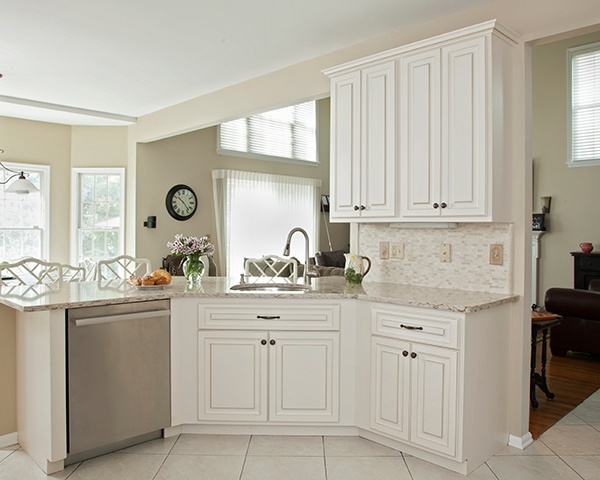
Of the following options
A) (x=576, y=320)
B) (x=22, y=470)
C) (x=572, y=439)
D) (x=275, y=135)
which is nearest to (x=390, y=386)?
(x=572, y=439)

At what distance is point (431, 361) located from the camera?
9.30 ft

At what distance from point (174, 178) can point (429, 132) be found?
4.62 meters

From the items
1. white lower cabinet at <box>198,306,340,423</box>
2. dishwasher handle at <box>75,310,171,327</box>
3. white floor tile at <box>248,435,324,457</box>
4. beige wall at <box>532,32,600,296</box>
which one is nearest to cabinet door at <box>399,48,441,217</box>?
white lower cabinet at <box>198,306,340,423</box>

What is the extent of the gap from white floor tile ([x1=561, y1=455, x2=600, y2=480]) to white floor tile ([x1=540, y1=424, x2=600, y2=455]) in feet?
0.20

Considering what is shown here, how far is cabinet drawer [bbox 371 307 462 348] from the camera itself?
276cm

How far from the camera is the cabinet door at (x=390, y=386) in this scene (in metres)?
2.96

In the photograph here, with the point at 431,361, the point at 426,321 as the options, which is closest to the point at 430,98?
the point at 426,321

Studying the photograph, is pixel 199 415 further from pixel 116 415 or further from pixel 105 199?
pixel 105 199

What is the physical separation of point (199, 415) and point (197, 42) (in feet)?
8.46

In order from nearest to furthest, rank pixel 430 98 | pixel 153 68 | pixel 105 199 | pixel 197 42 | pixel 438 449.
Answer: pixel 438 449, pixel 430 98, pixel 197 42, pixel 153 68, pixel 105 199

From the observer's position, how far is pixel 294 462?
2926mm

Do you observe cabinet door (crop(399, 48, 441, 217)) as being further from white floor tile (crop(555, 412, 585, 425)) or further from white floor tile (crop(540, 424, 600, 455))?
white floor tile (crop(555, 412, 585, 425))

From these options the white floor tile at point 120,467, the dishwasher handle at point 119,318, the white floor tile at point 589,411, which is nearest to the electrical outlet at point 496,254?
the white floor tile at point 589,411

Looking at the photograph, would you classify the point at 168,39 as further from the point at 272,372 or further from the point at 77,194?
the point at 77,194
